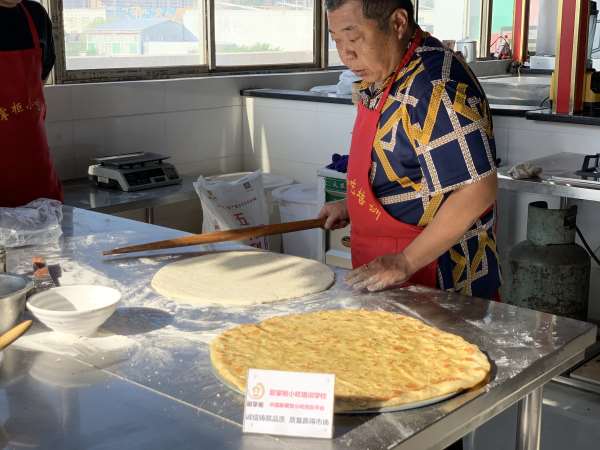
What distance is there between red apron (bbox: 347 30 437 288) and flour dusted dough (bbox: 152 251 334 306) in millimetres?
184

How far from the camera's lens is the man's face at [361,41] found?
80.3 inches

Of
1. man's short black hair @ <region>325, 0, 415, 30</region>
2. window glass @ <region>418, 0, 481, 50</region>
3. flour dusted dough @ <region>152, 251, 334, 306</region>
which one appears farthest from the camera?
window glass @ <region>418, 0, 481, 50</region>

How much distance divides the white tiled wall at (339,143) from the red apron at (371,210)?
2.00 meters

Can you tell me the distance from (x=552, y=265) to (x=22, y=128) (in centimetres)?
240

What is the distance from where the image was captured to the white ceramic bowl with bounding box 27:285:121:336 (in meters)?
1.57

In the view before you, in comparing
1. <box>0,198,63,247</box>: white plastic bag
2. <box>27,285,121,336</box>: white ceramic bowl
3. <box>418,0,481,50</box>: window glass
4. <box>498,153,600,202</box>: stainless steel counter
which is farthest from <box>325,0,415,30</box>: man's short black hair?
<box>418,0,481,50</box>: window glass

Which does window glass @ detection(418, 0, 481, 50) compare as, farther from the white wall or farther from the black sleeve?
the black sleeve

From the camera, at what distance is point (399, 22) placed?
6.82 feet

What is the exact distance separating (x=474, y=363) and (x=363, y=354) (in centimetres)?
21

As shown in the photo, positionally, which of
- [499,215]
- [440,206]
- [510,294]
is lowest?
[510,294]

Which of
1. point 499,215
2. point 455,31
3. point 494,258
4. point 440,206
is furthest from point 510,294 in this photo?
point 455,31

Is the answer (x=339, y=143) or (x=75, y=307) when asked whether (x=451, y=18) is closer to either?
(x=339, y=143)

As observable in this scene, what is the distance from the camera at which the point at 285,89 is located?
5363 mm

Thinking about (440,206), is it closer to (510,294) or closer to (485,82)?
(510,294)
